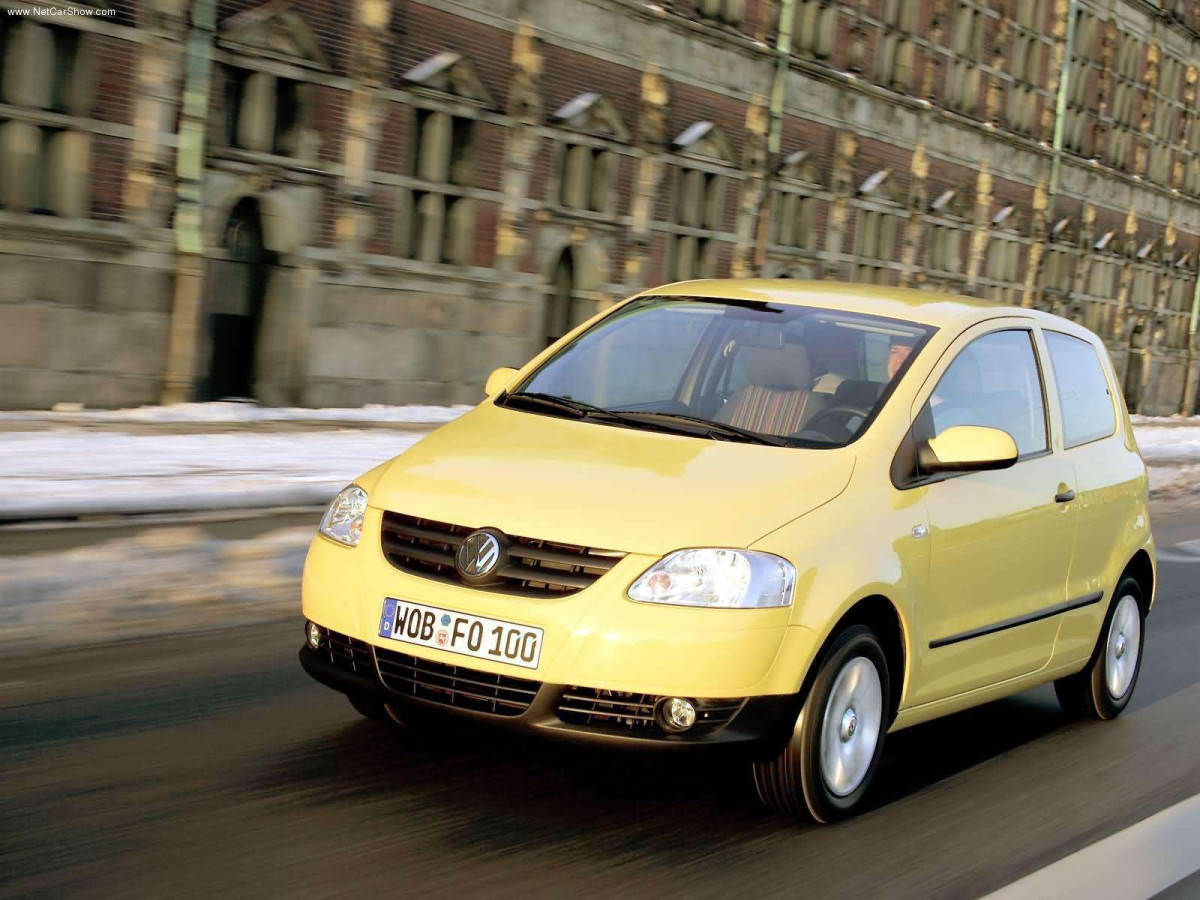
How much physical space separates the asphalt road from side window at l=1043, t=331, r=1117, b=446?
1.33m

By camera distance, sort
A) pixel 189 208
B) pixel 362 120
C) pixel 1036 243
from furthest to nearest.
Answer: pixel 1036 243 → pixel 362 120 → pixel 189 208

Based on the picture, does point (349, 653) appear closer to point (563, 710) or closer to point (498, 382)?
point (563, 710)

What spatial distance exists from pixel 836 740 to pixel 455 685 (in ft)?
3.99

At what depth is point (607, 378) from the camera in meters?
6.39

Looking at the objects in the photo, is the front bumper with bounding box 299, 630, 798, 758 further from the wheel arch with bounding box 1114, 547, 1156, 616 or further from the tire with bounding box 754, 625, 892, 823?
the wheel arch with bounding box 1114, 547, 1156, 616

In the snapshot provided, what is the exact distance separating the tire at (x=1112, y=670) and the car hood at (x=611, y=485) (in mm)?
2487

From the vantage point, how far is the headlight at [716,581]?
486 centimetres

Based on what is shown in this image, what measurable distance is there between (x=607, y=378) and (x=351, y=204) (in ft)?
42.5

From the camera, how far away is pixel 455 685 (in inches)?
196

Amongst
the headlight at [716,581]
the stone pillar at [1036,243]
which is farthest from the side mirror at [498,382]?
the stone pillar at [1036,243]

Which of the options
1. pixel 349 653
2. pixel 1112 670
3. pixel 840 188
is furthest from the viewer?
pixel 840 188

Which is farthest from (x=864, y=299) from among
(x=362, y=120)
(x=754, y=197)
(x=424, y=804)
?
(x=754, y=197)

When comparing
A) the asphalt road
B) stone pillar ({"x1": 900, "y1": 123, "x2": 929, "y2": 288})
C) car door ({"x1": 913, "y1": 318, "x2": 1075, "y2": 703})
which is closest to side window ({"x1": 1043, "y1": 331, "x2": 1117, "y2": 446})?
car door ({"x1": 913, "y1": 318, "x2": 1075, "y2": 703})

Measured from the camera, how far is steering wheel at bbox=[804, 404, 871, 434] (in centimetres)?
579
